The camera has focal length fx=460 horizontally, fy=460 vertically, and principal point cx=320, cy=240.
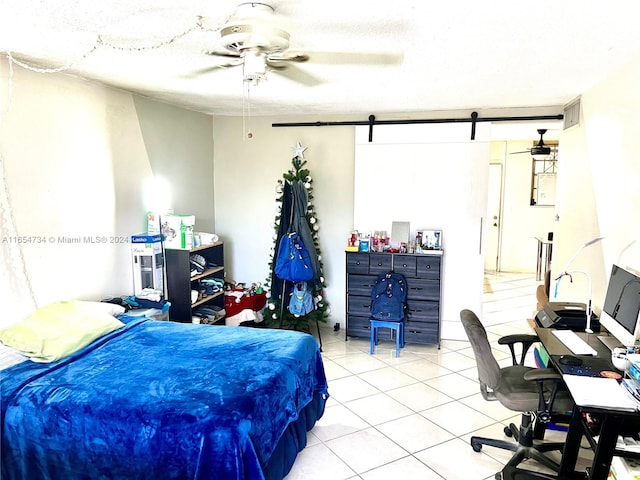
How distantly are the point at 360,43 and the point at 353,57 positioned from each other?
274mm

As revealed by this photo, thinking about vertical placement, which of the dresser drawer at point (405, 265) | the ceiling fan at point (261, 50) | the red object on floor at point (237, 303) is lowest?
the red object on floor at point (237, 303)

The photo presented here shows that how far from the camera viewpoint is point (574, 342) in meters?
2.73

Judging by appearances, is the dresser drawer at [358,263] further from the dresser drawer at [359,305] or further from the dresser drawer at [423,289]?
the dresser drawer at [423,289]

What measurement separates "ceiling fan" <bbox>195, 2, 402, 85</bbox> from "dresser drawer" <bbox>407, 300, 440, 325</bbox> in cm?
254

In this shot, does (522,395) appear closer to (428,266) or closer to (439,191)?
(428,266)

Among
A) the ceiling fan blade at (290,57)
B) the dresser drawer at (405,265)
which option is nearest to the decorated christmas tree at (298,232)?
the dresser drawer at (405,265)

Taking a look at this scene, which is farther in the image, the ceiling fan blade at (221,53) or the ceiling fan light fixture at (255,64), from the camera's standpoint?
the ceiling fan blade at (221,53)

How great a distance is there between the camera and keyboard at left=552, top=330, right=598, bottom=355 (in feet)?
8.48

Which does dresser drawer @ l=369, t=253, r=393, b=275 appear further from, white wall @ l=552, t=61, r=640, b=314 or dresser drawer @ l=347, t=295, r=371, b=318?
white wall @ l=552, t=61, r=640, b=314

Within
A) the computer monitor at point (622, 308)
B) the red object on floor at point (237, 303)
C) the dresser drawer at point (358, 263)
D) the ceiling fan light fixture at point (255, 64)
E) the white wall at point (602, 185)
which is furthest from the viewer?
the red object on floor at point (237, 303)

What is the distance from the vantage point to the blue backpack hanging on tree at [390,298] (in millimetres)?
4461

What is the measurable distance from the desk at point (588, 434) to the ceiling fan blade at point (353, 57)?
1.93m

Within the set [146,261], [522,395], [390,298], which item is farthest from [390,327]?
[146,261]

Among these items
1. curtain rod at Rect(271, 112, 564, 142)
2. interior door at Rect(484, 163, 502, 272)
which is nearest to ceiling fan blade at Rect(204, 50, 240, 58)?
curtain rod at Rect(271, 112, 564, 142)
